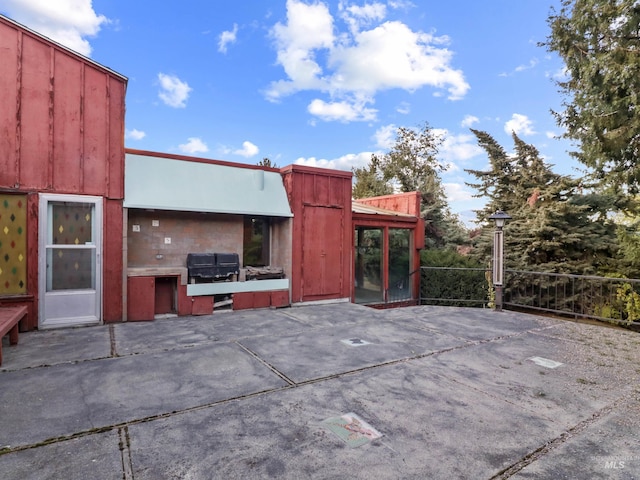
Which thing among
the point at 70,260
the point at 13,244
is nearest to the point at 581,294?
the point at 70,260

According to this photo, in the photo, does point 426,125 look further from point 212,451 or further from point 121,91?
point 212,451

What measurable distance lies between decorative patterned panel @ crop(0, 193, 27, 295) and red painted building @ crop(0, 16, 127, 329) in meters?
0.01

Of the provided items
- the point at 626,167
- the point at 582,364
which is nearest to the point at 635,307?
the point at 626,167

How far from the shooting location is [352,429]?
2441mm

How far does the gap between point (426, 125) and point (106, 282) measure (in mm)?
19160

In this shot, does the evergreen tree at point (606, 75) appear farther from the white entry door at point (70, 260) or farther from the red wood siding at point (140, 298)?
the white entry door at point (70, 260)

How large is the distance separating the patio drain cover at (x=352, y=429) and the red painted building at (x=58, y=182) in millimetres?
4661

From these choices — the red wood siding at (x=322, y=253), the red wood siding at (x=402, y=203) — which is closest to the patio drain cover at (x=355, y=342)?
the red wood siding at (x=322, y=253)

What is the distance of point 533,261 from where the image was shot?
10773mm

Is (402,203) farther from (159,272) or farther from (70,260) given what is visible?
(70,260)

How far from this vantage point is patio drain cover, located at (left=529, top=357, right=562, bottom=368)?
3.91 m

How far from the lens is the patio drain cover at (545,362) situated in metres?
3.91

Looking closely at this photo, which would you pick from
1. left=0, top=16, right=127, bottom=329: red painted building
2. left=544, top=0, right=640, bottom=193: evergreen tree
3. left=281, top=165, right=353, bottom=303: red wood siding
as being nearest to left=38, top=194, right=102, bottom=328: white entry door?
left=0, top=16, right=127, bottom=329: red painted building

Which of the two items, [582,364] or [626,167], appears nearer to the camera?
[582,364]
